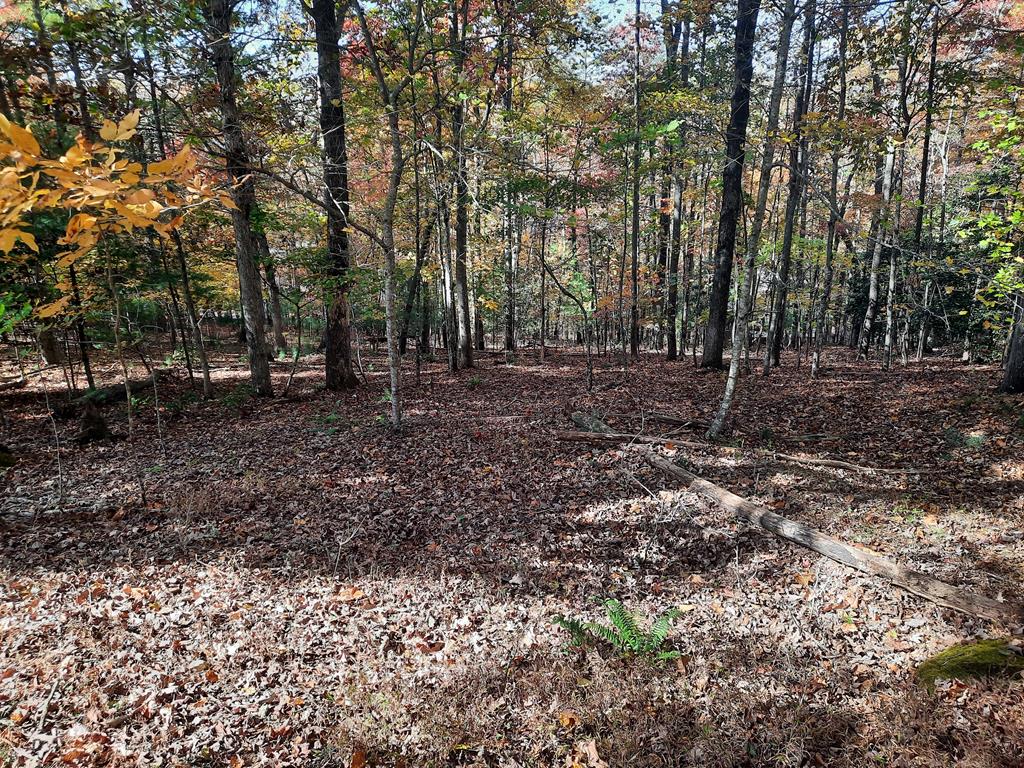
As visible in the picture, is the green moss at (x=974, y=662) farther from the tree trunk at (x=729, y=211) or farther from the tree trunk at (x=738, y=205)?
the tree trunk at (x=729, y=211)

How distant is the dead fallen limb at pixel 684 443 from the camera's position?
661 cm

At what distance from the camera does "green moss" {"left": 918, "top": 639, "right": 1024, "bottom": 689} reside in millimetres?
3355

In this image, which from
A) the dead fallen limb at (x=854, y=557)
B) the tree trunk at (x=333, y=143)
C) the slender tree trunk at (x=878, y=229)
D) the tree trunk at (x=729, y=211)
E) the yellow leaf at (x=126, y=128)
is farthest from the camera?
the slender tree trunk at (x=878, y=229)

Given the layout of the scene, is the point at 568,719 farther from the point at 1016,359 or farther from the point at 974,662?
the point at 1016,359

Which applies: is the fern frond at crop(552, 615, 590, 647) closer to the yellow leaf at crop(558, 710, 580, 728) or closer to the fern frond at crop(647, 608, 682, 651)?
the fern frond at crop(647, 608, 682, 651)

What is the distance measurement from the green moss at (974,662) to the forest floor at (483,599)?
0.29ft

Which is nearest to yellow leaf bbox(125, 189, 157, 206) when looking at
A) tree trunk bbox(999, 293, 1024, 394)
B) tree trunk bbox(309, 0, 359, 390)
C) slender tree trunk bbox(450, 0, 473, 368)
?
tree trunk bbox(309, 0, 359, 390)

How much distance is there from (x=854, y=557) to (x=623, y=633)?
103 inches

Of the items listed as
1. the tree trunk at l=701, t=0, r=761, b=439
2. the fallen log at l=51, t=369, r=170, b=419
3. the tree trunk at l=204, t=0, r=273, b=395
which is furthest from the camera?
the fallen log at l=51, t=369, r=170, b=419

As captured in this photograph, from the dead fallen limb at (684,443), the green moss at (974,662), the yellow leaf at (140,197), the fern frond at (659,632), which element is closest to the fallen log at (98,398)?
the dead fallen limb at (684,443)

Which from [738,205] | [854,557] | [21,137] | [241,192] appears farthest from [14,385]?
[738,205]

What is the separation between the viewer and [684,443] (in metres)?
7.92

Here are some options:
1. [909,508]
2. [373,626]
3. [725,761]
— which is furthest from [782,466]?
[373,626]

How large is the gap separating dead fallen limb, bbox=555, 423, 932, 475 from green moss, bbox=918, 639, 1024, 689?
3.45 m
